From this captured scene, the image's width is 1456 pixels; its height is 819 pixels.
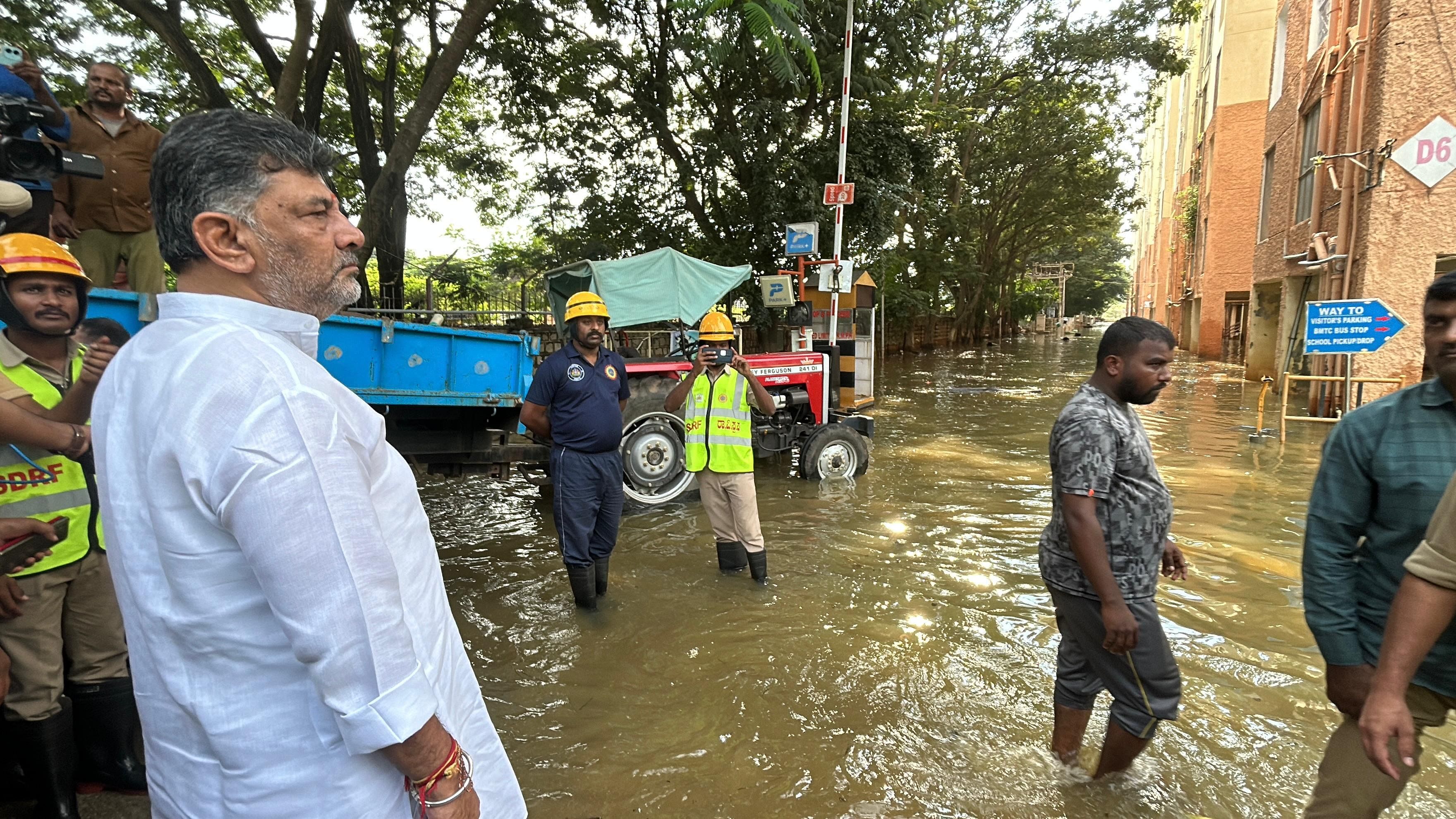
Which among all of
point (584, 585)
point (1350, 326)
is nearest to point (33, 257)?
point (584, 585)

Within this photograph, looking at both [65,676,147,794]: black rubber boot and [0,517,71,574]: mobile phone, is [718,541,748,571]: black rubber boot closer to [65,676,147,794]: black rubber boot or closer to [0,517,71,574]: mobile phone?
[65,676,147,794]: black rubber boot

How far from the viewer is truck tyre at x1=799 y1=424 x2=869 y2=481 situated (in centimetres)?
852

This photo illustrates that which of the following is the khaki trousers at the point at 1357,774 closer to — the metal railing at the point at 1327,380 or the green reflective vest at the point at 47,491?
the green reflective vest at the point at 47,491

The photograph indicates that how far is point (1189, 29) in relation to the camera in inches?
1688

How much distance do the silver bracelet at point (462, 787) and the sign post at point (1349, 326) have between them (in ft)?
35.3

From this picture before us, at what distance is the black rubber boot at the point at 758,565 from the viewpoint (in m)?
5.34

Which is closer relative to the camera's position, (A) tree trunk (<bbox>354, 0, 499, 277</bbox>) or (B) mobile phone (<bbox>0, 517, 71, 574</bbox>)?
(B) mobile phone (<bbox>0, 517, 71, 574</bbox>)

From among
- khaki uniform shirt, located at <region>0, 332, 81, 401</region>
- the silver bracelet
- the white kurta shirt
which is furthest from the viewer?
khaki uniform shirt, located at <region>0, 332, 81, 401</region>

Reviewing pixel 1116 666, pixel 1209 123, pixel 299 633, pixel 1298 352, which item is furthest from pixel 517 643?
pixel 1209 123

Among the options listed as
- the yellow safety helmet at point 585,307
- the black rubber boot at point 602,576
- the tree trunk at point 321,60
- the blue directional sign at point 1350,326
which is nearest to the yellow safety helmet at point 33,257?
the yellow safety helmet at point 585,307

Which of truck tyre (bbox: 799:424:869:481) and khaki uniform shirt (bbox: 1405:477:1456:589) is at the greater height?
khaki uniform shirt (bbox: 1405:477:1456:589)

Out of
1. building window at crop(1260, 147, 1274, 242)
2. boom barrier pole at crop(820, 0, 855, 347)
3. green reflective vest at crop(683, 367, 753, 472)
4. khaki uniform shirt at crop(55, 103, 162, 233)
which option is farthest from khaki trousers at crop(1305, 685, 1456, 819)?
building window at crop(1260, 147, 1274, 242)

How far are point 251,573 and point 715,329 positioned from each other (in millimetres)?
4284

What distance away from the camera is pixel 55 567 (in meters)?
2.39
